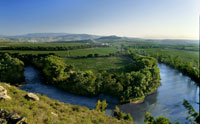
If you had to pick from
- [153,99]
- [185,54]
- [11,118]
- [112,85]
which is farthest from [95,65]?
[185,54]

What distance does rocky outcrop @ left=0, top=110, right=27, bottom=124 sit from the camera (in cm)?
724

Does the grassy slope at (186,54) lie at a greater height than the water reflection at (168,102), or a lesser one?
greater

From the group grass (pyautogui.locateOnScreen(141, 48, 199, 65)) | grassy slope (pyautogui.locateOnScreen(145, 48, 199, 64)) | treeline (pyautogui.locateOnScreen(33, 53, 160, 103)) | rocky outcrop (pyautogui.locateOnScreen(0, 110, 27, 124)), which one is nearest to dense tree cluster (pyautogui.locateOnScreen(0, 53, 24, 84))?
treeline (pyautogui.locateOnScreen(33, 53, 160, 103))

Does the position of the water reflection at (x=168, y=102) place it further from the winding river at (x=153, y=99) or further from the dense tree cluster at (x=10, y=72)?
the dense tree cluster at (x=10, y=72)

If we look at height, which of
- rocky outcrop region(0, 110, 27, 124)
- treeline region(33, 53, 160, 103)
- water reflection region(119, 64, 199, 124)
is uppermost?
rocky outcrop region(0, 110, 27, 124)

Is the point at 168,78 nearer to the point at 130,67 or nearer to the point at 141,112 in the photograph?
the point at 130,67

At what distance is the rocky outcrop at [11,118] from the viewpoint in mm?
7242

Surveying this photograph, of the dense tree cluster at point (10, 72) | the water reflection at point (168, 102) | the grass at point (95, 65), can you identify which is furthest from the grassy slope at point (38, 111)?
the grass at point (95, 65)

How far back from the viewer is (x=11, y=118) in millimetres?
7449

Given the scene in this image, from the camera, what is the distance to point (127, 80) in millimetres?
31047

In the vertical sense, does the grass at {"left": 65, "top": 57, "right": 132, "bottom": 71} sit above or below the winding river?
above

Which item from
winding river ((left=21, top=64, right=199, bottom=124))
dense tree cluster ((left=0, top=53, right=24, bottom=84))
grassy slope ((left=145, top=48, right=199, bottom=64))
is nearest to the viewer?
winding river ((left=21, top=64, right=199, bottom=124))

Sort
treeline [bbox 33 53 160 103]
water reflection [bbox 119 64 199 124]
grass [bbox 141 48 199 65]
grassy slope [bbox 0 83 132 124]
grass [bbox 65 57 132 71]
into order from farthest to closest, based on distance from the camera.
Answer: grass [bbox 141 48 199 65], grass [bbox 65 57 132 71], treeline [bbox 33 53 160 103], water reflection [bbox 119 64 199 124], grassy slope [bbox 0 83 132 124]

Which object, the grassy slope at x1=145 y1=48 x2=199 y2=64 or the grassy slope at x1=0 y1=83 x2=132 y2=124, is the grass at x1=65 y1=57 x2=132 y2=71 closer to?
the grassy slope at x1=0 y1=83 x2=132 y2=124
